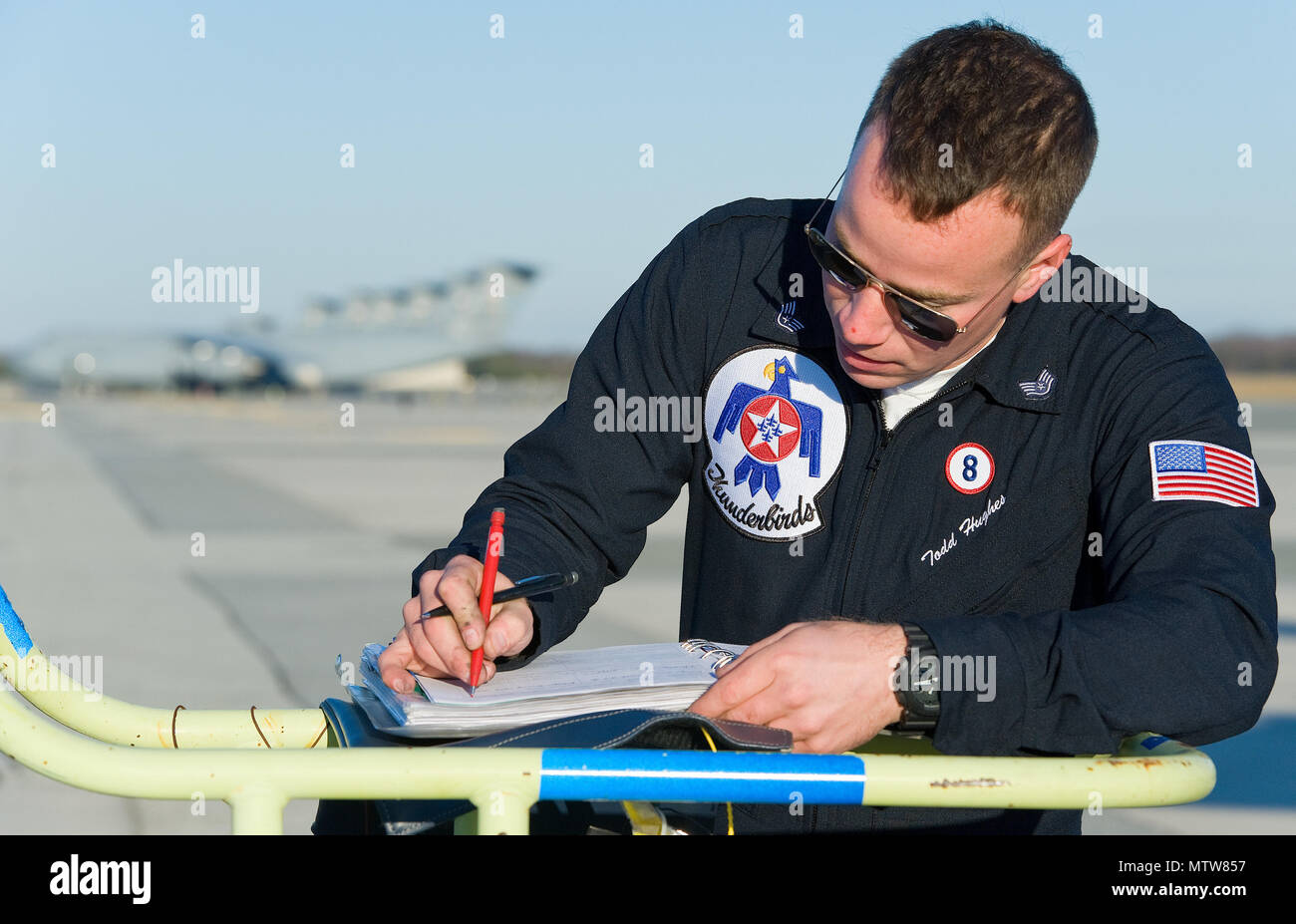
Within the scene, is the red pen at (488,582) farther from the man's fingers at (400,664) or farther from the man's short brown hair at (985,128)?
the man's short brown hair at (985,128)

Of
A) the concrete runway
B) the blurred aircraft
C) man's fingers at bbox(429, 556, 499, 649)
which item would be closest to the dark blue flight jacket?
man's fingers at bbox(429, 556, 499, 649)

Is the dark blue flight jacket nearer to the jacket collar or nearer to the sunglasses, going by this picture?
the jacket collar

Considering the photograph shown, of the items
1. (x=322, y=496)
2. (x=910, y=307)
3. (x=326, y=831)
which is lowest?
(x=322, y=496)

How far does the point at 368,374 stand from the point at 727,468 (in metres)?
57.6

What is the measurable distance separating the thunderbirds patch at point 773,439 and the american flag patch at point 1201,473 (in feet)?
1.44

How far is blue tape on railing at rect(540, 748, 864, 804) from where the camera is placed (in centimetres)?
114

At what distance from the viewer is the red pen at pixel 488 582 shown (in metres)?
1.41

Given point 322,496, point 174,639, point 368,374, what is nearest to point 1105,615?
point 174,639

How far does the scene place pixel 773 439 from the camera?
1.85m

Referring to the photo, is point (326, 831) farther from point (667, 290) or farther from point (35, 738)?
point (667, 290)

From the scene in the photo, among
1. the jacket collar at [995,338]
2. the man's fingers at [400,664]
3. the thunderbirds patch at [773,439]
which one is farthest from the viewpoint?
the thunderbirds patch at [773,439]

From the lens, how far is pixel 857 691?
4.29 feet

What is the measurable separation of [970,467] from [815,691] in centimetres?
54

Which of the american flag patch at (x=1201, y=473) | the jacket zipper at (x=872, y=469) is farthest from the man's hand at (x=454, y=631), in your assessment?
the american flag patch at (x=1201, y=473)
